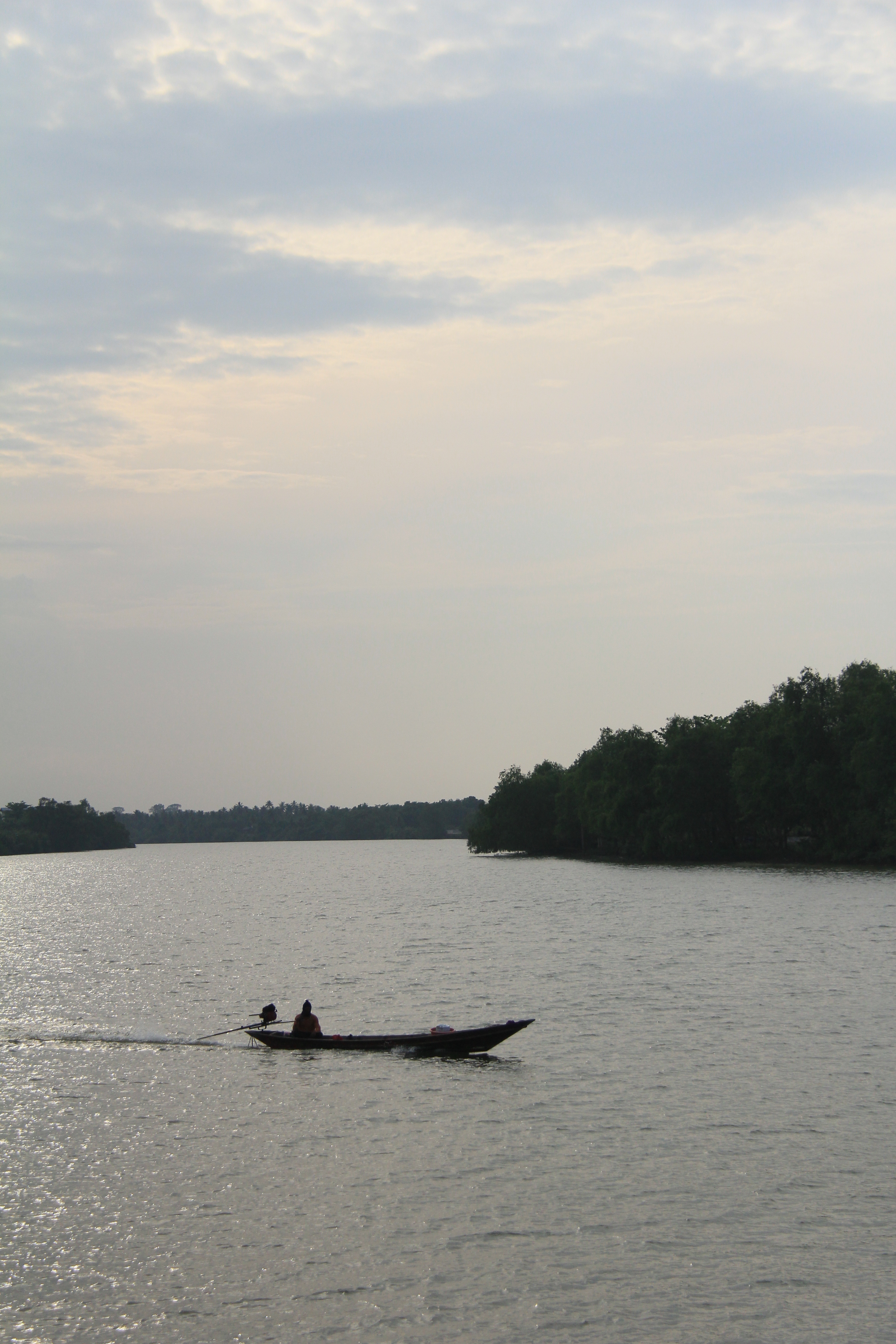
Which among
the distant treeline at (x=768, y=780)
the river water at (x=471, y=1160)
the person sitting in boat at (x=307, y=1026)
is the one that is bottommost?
the river water at (x=471, y=1160)

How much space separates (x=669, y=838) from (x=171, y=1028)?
12751cm

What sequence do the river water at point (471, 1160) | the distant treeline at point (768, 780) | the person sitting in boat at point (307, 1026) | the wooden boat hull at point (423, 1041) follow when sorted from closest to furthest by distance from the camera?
the river water at point (471, 1160) → the wooden boat hull at point (423, 1041) → the person sitting in boat at point (307, 1026) → the distant treeline at point (768, 780)

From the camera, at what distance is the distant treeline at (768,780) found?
131m

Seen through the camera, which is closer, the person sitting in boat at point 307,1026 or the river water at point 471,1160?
the river water at point 471,1160

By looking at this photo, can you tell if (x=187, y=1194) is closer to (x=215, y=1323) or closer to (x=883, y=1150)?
(x=215, y=1323)

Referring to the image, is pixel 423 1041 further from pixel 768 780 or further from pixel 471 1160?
pixel 768 780

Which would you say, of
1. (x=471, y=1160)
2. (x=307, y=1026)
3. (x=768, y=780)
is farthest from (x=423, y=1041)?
(x=768, y=780)

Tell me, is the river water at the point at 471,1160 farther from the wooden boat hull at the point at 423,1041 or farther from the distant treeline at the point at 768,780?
the distant treeline at the point at 768,780

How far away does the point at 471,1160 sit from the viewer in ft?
91.0

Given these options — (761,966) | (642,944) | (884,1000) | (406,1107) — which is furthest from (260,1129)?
(642,944)

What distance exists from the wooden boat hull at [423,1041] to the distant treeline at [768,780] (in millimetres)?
95862

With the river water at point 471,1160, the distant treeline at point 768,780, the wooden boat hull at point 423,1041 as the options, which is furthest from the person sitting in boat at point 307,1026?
the distant treeline at point 768,780

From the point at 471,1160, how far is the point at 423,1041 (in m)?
12.1

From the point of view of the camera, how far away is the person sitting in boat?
42.1 metres
